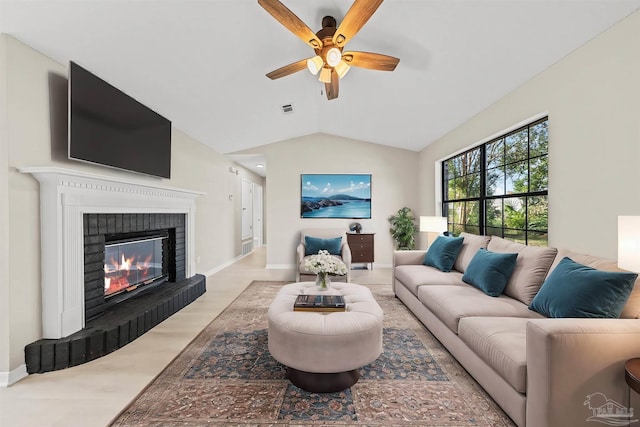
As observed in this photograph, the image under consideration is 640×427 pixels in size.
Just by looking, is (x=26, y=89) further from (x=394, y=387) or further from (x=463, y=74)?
(x=463, y=74)

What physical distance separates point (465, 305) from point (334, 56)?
2211mm

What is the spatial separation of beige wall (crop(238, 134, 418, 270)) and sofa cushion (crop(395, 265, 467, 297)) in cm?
247

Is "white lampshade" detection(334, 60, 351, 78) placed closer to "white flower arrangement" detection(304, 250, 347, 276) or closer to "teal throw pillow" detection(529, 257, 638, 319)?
"white flower arrangement" detection(304, 250, 347, 276)

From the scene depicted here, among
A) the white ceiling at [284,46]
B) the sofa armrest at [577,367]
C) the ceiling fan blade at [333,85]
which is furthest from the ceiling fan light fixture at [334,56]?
the sofa armrest at [577,367]

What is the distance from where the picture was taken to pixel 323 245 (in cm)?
530

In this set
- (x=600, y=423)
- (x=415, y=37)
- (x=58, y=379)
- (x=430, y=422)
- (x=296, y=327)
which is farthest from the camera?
(x=415, y=37)

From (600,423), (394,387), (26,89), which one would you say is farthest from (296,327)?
(26,89)

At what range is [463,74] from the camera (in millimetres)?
3086

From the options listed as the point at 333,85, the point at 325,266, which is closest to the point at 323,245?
the point at 325,266

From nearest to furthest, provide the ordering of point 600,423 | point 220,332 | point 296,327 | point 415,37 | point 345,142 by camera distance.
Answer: point 600,423 < point 296,327 < point 415,37 < point 220,332 < point 345,142

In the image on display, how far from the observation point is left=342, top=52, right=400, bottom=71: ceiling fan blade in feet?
8.25

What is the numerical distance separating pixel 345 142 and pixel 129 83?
13.5 feet

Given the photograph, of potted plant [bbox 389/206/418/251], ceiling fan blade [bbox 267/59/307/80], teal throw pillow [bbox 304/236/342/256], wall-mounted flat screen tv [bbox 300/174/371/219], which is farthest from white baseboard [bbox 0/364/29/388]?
potted plant [bbox 389/206/418/251]

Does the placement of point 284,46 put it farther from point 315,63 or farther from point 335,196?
point 335,196
